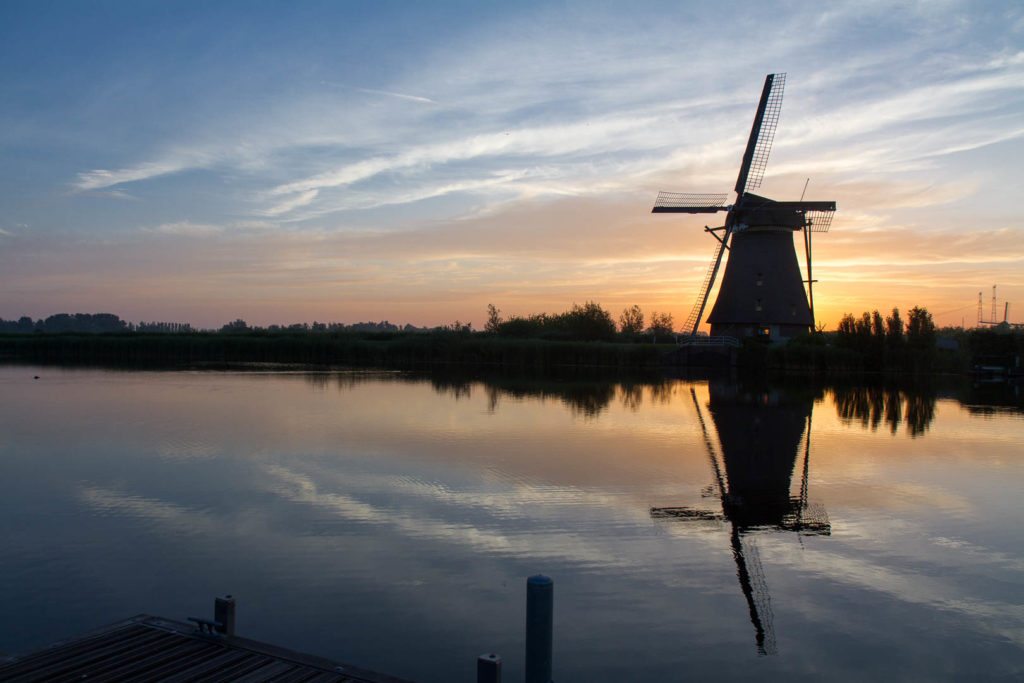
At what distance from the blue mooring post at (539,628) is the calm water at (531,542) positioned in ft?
1.87

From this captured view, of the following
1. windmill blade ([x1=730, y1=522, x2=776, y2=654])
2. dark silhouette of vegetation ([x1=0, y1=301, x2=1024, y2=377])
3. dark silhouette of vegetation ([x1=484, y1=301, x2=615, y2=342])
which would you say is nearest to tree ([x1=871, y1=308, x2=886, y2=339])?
dark silhouette of vegetation ([x1=0, y1=301, x2=1024, y2=377])

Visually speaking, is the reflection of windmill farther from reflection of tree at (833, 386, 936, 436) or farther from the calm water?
reflection of tree at (833, 386, 936, 436)

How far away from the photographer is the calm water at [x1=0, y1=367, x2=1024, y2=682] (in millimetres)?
A: 4879

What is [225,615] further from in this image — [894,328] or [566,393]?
[894,328]

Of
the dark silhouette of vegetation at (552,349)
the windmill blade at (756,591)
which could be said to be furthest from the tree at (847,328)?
the windmill blade at (756,591)

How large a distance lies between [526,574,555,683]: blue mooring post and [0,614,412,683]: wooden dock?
2.34ft

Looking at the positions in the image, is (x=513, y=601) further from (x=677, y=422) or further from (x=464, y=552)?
(x=677, y=422)

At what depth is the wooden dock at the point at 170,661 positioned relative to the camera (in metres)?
3.93

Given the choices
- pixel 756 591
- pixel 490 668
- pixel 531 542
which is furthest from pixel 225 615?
pixel 756 591

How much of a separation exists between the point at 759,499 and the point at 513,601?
4.59 metres

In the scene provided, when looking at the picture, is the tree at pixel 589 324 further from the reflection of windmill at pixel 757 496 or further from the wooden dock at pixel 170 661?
the wooden dock at pixel 170 661

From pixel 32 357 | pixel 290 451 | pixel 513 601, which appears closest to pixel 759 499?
pixel 513 601

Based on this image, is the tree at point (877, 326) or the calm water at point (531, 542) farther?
the tree at point (877, 326)

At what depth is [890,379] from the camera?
35281 mm
